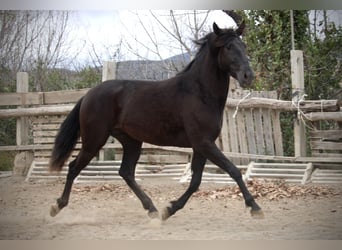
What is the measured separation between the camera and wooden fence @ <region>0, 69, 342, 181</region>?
356 cm

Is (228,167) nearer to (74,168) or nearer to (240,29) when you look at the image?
(240,29)

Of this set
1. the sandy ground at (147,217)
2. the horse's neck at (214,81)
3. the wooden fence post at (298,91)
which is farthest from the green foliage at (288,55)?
the sandy ground at (147,217)

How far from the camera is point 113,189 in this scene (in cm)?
354

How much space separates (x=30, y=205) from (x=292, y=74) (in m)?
1.92

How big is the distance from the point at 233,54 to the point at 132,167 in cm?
98

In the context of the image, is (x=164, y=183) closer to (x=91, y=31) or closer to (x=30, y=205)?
(x=30, y=205)

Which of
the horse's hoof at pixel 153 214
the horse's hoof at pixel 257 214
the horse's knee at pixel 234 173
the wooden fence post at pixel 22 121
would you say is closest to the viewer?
the horse's knee at pixel 234 173

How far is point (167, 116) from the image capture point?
3416 mm

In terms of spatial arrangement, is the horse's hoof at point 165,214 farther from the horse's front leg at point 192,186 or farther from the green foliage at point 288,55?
the green foliage at point 288,55

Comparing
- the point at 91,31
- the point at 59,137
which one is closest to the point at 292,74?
the point at 91,31

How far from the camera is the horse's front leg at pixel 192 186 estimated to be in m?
3.37

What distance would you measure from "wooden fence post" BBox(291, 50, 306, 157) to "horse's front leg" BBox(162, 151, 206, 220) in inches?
26.4

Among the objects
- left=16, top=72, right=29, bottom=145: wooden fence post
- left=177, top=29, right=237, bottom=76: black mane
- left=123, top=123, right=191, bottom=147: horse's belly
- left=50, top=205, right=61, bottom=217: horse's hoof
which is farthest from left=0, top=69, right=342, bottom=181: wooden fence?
left=177, top=29, right=237, bottom=76: black mane

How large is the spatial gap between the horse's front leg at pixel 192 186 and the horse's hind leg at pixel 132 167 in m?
0.09
